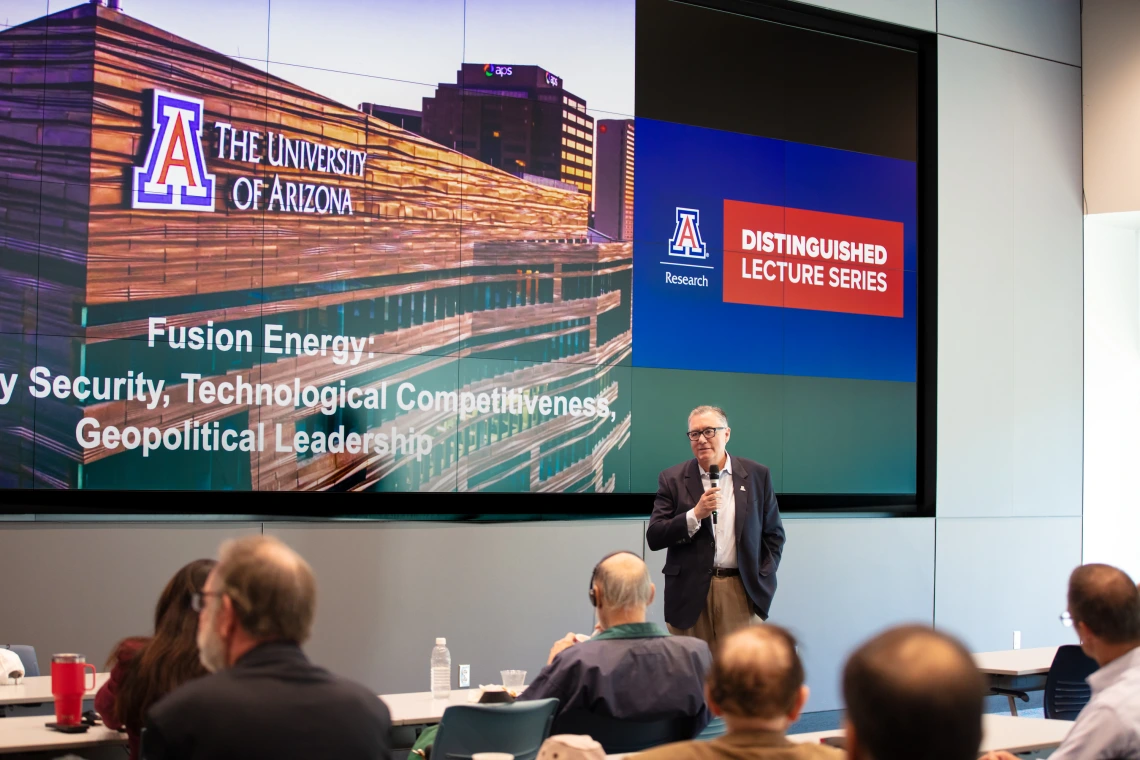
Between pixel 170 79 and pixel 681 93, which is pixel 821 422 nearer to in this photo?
pixel 681 93

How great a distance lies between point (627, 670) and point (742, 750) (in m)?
1.44

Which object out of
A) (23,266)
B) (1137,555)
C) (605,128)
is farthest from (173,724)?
(1137,555)

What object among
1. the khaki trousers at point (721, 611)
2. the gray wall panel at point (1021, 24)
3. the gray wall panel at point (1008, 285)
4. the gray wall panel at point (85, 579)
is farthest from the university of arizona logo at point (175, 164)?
the gray wall panel at point (1021, 24)

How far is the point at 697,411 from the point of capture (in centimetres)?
538

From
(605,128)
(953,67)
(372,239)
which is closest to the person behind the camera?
(372,239)

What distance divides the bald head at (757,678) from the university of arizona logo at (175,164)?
4587mm

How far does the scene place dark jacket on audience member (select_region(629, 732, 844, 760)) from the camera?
1973mm

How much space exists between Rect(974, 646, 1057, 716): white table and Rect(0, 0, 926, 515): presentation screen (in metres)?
2.62

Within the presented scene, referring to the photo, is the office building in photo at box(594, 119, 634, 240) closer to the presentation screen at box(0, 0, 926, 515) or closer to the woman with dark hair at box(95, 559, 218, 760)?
the presentation screen at box(0, 0, 926, 515)

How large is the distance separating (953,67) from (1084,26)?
151 centimetres

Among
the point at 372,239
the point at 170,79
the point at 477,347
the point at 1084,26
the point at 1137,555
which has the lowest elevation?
the point at 1137,555

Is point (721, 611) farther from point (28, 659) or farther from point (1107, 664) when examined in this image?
point (28, 659)

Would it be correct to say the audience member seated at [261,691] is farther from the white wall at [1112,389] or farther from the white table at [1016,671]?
the white wall at [1112,389]

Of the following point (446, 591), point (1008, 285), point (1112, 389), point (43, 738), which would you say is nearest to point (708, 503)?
point (446, 591)
